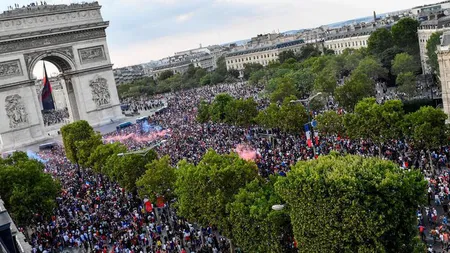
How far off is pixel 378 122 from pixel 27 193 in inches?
778

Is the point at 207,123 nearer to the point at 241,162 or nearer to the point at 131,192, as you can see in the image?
the point at 131,192

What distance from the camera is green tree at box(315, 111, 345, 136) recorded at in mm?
36156

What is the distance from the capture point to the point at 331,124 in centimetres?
3650

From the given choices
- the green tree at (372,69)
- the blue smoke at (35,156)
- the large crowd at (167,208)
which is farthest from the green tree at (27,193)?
the green tree at (372,69)

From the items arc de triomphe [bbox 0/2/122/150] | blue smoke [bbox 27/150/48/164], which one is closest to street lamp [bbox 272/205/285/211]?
blue smoke [bbox 27/150/48/164]

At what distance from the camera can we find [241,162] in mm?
22016

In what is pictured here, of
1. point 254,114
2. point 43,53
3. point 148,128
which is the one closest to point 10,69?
point 43,53

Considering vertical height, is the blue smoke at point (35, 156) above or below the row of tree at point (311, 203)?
below

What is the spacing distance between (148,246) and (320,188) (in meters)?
11.0

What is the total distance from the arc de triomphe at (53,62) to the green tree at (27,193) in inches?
1074

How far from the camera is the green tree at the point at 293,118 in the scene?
39.7m

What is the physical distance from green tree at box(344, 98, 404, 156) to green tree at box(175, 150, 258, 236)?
12156 mm

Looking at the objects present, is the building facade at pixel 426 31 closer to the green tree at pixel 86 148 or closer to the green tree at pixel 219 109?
the green tree at pixel 219 109

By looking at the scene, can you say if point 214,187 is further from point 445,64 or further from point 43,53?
point 43,53
